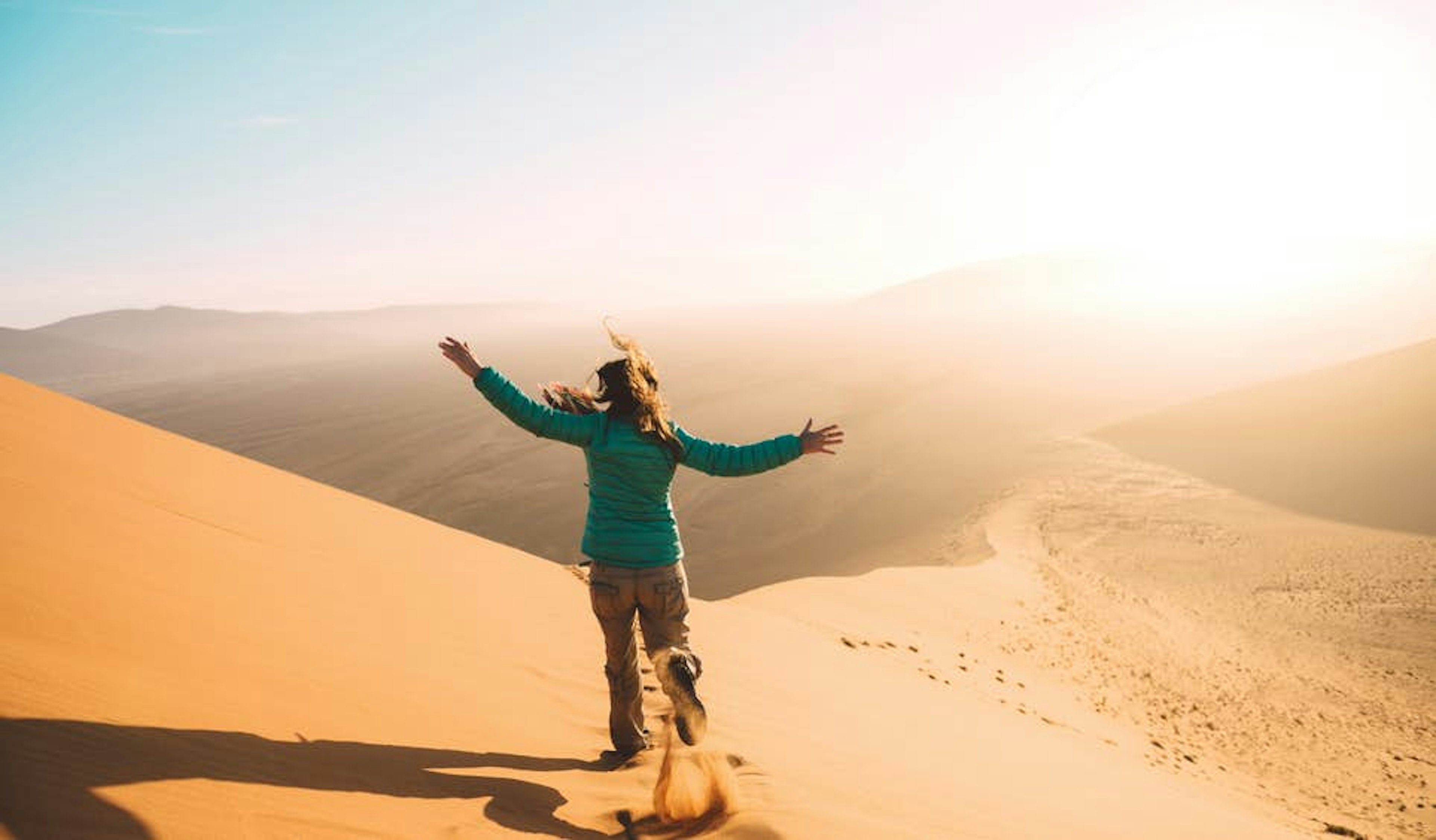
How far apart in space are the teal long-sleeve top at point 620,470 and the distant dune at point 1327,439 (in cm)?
2150

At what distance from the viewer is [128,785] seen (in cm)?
196

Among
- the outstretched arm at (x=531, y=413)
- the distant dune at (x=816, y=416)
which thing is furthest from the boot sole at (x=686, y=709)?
the distant dune at (x=816, y=416)

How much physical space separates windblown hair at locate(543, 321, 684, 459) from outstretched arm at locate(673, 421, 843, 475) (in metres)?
0.06

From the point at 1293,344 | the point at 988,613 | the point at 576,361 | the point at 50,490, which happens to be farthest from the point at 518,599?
the point at 576,361

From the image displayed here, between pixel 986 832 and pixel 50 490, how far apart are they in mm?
6261

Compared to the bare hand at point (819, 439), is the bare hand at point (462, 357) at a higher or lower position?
higher

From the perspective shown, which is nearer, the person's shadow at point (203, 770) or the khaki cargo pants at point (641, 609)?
the person's shadow at point (203, 770)

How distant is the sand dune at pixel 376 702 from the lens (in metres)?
2.25

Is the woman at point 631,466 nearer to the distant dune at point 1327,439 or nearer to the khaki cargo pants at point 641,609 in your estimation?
the khaki cargo pants at point 641,609

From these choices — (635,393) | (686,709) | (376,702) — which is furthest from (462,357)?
(376,702)

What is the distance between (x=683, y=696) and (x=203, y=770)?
5.15 feet

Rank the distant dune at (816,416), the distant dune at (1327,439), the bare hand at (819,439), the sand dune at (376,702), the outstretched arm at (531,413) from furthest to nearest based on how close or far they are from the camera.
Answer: the distant dune at (816,416), the distant dune at (1327,439), the bare hand at (819,439), the outstretched arm at (531,413), the sand dune at (376,702)

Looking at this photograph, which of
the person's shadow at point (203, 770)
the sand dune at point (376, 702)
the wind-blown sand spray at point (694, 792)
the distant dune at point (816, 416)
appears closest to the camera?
the person's shadow at point (203, 770)

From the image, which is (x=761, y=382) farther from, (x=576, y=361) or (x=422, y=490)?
(x=576, y=361)
